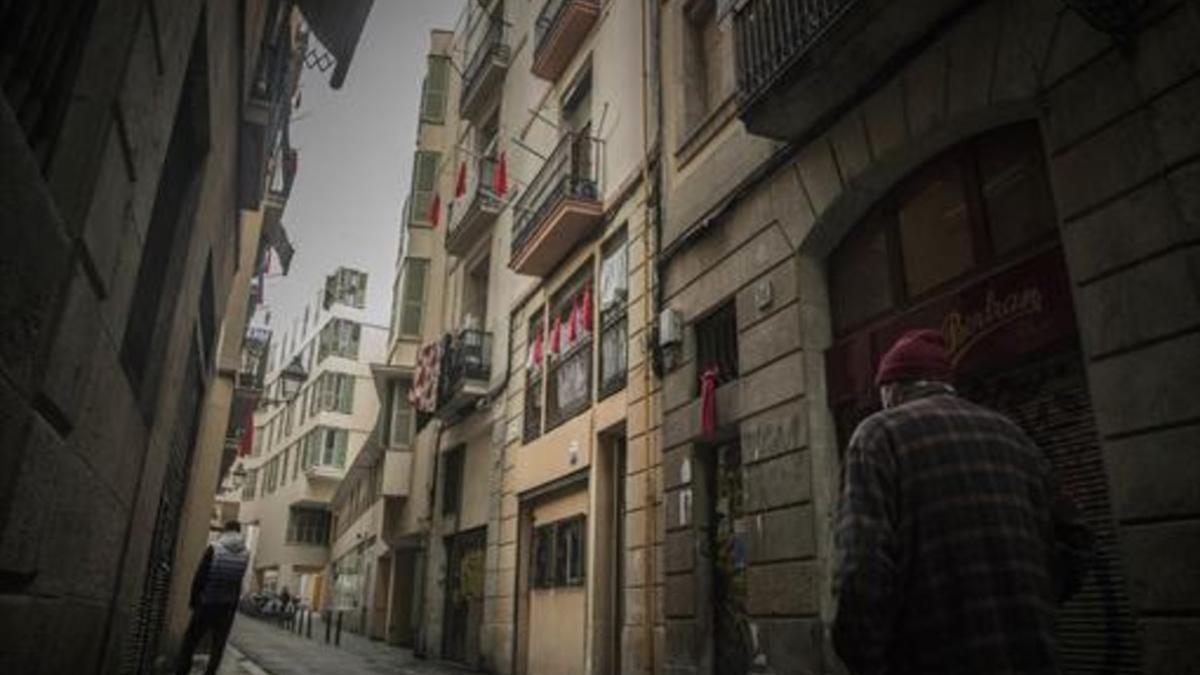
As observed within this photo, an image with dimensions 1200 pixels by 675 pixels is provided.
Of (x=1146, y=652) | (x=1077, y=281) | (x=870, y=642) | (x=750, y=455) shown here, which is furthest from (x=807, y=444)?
(x=870, y=642)

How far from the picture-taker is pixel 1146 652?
441 cm

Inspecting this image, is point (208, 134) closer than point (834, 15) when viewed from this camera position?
Yes

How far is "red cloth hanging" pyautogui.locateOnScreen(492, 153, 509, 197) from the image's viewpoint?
17.7 metres

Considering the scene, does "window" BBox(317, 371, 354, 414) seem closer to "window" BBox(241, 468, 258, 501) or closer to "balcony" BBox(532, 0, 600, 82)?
"window" BBox(241, 468, 258, 501)

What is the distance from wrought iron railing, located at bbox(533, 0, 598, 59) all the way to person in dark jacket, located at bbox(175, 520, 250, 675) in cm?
1008

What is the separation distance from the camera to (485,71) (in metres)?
19.9

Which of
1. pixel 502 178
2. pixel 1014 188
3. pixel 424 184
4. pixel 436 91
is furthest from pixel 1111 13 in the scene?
pixel 436 91

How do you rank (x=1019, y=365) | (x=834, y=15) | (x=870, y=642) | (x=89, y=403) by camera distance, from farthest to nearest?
(x=834, y=15), (x=1019, y=365), (x=89, y=403), (x=870, y=642)

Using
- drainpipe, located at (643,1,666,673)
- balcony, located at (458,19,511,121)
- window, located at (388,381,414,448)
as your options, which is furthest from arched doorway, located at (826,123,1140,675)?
window, located at (388,381,414,448)

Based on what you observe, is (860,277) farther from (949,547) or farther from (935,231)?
(949,547)

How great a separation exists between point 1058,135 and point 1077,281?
991 millimetres

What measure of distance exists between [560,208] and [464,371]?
570 centimetres

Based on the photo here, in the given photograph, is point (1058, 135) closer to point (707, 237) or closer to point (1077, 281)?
point (1077, 281)

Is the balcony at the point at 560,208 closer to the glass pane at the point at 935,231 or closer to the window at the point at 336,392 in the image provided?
the glass pane at the point at 935,231
